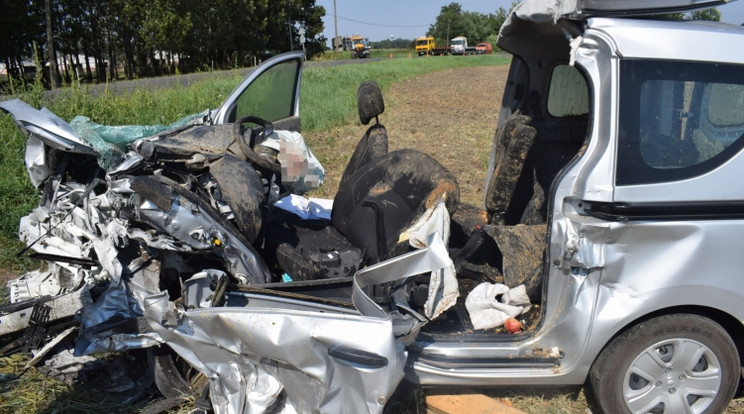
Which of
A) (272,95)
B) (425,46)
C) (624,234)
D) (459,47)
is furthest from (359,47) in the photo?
(624,234)

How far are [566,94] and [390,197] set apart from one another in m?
1.66

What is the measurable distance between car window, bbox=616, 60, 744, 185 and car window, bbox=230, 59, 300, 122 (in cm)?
272

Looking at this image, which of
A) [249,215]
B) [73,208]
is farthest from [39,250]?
[249,215]

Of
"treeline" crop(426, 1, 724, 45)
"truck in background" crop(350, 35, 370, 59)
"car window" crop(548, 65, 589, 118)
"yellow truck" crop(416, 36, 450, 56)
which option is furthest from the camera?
"treeline" crop(426, 1, 724, 45)

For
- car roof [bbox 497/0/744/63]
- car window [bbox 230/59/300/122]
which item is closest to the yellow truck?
car window [bbox 230/59/300/122]

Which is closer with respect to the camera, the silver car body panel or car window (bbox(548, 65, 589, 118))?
the silver car body panel

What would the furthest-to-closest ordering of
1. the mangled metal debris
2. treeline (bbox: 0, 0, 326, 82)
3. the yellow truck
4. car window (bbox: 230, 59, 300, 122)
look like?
the yellow truck, treeline (bbox: 0, 0, 326, 82), car window (bbox: 230, 59, 300, 122), the mangled metal debris

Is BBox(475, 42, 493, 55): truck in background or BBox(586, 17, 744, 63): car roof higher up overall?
BBox(475, 42, 493, 55): truck in background

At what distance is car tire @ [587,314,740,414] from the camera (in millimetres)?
2633

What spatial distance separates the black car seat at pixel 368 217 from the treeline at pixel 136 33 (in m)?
22.1

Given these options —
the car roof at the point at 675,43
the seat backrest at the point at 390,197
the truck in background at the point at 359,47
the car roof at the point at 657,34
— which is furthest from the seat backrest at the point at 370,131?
the truck in background at the point at 359,47

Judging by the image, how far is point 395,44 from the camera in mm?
98188

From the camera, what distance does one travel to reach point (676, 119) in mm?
2561

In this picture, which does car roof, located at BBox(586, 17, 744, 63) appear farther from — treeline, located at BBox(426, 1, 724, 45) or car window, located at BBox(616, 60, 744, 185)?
treeline, located at BBox(426, 1, 724, 45)
